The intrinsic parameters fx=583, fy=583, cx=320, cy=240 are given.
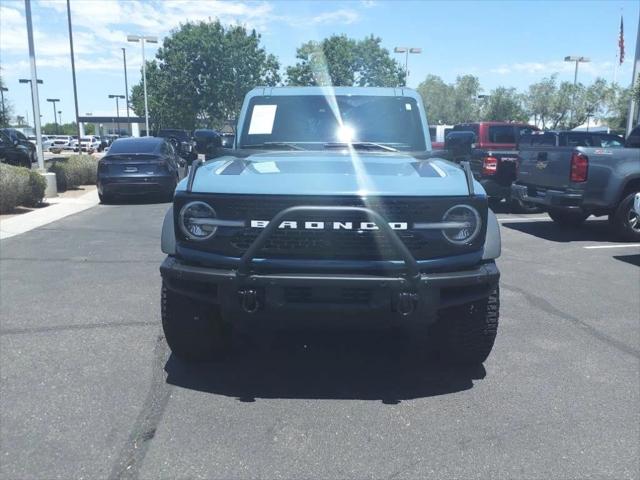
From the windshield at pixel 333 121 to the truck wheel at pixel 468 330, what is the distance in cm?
160

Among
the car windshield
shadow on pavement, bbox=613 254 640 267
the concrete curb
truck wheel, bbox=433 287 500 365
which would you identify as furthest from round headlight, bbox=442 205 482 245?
the car windshield

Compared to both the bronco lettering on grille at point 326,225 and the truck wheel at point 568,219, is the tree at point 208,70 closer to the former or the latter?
the truck wheel at point 568,219

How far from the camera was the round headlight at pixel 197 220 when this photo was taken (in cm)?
338

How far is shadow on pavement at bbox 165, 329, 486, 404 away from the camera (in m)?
3.68

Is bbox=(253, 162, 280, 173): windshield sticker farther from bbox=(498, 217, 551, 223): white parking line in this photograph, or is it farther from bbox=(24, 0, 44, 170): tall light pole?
bbox=(24, 0, 44, 170): tall light pole

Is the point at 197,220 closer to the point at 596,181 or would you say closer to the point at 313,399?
the point at 313,399

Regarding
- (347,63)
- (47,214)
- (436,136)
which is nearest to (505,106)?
(347,63)

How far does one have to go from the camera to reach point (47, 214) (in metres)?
11.9

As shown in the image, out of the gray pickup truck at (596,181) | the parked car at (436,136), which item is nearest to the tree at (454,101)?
the parked car at (436,136)

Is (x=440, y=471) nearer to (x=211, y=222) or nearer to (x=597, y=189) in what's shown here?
(x=211, y=222)

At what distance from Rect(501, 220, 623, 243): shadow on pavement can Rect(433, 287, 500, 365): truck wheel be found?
6301 millimetres

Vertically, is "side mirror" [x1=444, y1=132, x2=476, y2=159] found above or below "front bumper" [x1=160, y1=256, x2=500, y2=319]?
above

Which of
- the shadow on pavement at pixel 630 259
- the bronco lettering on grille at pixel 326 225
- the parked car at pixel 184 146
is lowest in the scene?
the shadow on pavement at pixel 630 259

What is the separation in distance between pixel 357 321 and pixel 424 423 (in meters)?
0.68
